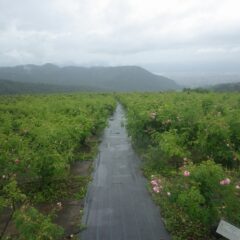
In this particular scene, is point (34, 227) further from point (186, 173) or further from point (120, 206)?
point (120, 206)

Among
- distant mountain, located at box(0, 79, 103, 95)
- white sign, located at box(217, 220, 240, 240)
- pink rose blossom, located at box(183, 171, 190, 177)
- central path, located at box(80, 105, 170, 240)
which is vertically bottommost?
distant mountain, located at box(0, 79, 103, 95)

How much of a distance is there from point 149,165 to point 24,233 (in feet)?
25.5

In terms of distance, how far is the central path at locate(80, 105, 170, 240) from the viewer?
8.46m

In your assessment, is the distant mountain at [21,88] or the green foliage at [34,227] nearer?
the green foliage at [34,227]

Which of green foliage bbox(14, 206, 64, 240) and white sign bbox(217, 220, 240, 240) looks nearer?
white sign bbox(217, 220, 240, 240)

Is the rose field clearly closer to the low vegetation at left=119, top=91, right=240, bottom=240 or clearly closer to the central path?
the low vegetation at left=119, top=91, right=240, bottom=240

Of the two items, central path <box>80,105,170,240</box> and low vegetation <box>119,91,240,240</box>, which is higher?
low vegetation <box>119,91,240,240</box>

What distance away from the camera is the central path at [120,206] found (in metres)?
8.46

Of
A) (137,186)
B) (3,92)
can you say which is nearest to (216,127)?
(137,186)

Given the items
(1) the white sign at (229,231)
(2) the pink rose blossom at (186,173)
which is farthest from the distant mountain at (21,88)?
(1) the white sign at (229,231)

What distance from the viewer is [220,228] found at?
6547mm

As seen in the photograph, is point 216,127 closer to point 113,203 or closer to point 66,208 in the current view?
point 113,203

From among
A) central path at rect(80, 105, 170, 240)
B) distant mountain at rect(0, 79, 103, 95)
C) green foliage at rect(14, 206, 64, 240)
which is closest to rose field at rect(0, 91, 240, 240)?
green foliage at rect(14, 206, 64, 240)

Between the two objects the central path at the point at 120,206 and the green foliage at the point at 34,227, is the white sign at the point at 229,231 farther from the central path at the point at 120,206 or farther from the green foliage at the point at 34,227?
the green foliage at the point at 34,227
